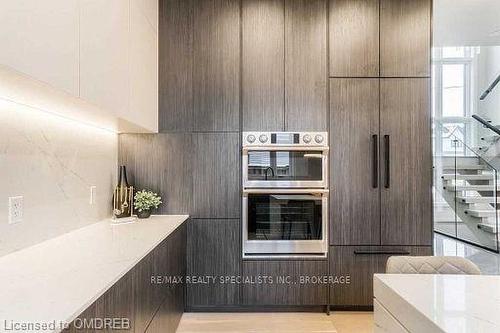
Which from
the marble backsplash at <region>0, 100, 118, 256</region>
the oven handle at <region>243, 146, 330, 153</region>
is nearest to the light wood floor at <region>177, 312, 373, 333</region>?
the marble backsplash at <region>0, 100, 118, 256</region>

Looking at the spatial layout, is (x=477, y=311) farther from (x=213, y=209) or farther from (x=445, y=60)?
(x=445, y=60)

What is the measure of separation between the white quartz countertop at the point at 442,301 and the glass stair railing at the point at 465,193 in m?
3.77

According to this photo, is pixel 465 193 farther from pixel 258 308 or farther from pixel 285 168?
pixel 258 308

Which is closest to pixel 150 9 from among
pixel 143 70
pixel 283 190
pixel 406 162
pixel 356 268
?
pixel 143 70

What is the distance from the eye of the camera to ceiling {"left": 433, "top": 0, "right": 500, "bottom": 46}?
348cm

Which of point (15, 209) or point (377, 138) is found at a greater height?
point (377, 138)

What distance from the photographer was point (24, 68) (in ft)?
3.50

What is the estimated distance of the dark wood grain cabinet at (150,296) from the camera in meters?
1.16

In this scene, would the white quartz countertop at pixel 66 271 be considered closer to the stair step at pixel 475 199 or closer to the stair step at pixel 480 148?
the stair step at pixel 475 199

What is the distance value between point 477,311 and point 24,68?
1.64 m

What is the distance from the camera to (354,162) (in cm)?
297

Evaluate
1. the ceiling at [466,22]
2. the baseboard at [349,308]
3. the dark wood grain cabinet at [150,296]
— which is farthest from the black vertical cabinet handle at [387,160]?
the dark wood grain cabinet at [150,296]

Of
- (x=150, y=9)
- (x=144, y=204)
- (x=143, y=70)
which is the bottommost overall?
(x=144, y=204)

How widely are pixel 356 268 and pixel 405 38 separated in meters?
2.04
